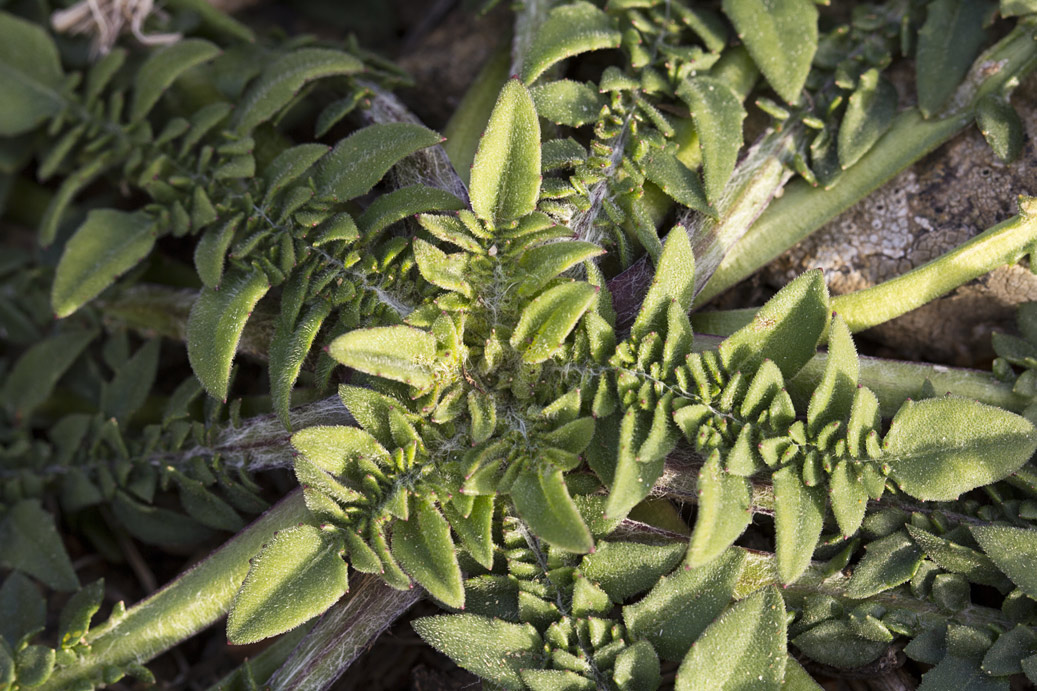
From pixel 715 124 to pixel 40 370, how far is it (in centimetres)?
263

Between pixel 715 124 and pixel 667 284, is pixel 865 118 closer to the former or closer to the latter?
pixel 715 124

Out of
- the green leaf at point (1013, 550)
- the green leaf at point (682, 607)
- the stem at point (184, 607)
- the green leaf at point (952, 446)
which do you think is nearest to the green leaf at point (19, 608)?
the stem at point (184, 607)

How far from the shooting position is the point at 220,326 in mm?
2352

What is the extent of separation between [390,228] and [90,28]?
74.5 inches

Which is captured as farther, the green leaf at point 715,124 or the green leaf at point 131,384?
the green leaf at point 131,384

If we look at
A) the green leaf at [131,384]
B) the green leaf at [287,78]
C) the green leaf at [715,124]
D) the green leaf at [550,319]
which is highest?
the green leaf at [287,78]

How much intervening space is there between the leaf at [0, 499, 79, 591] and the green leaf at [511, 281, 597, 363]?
1777mm

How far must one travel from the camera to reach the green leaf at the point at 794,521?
1.96 metres

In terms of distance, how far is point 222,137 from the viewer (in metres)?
2.78

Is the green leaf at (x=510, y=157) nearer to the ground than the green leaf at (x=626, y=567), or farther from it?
farther from it

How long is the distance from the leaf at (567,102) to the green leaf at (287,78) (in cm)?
68

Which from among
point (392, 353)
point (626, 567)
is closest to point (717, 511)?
point (626, 567)

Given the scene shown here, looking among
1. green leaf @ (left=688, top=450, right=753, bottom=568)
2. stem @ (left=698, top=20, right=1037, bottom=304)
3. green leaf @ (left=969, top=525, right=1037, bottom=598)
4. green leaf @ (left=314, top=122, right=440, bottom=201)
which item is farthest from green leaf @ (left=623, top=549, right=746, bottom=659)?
green leaf @ (left=314, top=122, right=440, bottom=201)

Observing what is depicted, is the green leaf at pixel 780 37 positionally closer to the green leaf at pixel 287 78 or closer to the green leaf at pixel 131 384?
the green leaf at pixel 287 78
